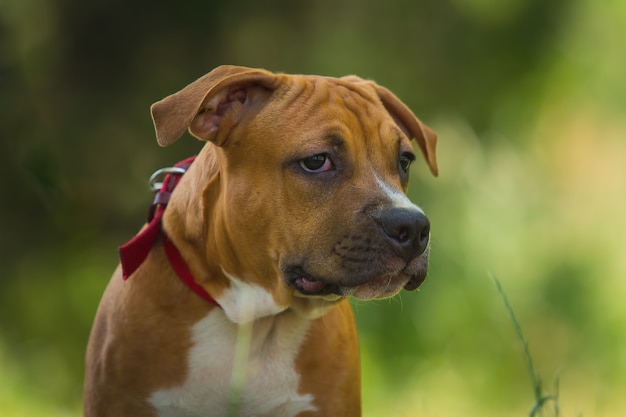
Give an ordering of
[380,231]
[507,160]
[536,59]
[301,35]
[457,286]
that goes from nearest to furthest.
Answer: [380,231]
[457,286]
[507,160]
[536,59]
[301,35]

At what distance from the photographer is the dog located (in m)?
3.64

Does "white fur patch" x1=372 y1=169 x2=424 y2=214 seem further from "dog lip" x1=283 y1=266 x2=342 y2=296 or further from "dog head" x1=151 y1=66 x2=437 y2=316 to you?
"dog lip" x1=283 y1=266 x2=342 y2=296

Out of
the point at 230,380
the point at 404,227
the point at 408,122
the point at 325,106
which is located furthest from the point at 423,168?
the point at 404,227

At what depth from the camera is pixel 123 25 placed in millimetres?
9352

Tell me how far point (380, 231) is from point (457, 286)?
12.8 feet

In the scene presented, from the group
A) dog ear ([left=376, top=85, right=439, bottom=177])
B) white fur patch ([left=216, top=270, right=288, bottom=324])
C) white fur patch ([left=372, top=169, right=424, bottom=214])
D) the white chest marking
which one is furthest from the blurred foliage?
white fur patch ([left=372, top=169, right=424, bottom=214])

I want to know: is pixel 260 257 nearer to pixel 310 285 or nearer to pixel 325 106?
pixel 310 285

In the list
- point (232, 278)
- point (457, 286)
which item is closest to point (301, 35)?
point (457, 286)

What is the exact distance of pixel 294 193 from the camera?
3.71 meters

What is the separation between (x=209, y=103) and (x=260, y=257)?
0.57 metres

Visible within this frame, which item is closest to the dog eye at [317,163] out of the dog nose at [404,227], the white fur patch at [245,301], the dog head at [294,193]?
the dog head at [294,193]

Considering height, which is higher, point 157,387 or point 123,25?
point 157,387

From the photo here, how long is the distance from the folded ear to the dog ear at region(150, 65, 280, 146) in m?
0.55

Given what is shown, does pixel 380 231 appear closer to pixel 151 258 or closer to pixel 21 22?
pixel 151 258
